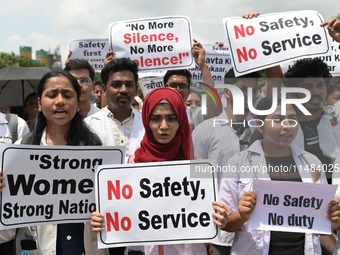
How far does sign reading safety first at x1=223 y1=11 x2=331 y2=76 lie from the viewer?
455 centimetres

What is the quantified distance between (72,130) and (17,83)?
265 inches

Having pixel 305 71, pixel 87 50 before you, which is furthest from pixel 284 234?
pixel 87 50

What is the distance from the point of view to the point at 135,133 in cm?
472

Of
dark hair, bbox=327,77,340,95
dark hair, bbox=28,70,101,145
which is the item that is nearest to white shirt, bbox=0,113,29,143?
dark hair, bbox=28,70,101,145

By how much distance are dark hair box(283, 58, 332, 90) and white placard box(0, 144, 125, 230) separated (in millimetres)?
1948

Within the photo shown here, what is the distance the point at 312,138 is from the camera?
415 centimetres

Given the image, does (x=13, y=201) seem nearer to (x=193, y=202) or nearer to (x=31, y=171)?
(x=31, y=171)

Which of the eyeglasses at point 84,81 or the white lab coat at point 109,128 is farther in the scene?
the eyeglasses at point 84,81

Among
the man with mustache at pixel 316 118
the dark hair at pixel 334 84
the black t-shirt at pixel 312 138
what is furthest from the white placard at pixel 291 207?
the dark hair at pixel 334 84

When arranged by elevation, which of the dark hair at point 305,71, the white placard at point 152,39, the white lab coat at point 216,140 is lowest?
the white lab coat at point 216,140

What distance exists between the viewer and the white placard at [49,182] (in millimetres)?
3162

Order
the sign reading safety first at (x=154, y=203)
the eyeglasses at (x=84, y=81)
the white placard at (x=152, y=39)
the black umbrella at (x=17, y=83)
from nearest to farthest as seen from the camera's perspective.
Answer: the sign reading safety first at (x=154, y=203)
the eyeglasses at (x=84, y=81)
the white placard at (x=152, y=39)
the black umbrella at (x=17, y=83)

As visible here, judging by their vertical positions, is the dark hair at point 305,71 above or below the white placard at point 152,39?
below

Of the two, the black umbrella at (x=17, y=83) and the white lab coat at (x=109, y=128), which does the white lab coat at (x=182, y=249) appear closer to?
the white lab coat at (x=109, y=128)
